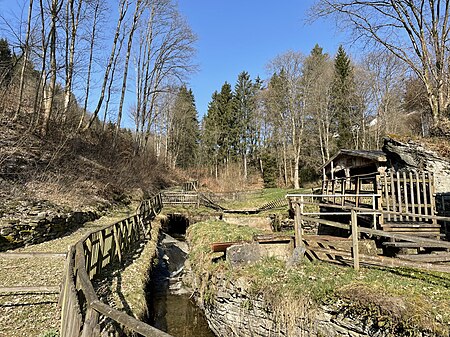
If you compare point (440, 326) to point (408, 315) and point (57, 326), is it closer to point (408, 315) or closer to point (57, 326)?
point (408, 315)

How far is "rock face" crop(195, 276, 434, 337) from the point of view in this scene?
4175 mm

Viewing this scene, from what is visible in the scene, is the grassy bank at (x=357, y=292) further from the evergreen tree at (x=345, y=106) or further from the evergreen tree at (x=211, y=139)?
the evergreen tree at (x=211, y=139)

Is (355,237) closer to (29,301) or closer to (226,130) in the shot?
(29,301)

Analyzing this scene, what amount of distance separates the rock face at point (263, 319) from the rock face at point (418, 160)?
668cm

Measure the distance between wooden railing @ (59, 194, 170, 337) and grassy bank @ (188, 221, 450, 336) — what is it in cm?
275

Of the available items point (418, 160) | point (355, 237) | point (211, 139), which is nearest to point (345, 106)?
point (211, 139)

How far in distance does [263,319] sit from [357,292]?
1882 millimetres

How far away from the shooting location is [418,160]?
9453 millimetres

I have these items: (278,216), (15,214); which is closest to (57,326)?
(15,214)

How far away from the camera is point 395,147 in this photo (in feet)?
33.7

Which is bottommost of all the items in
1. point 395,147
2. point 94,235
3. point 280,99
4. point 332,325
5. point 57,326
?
point 332,325

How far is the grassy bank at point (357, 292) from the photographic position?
3850 millimetres

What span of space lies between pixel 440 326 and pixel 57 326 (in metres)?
5.41

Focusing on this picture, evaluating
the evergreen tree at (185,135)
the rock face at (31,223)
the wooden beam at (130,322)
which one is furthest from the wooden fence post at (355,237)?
the evergreen tree at (185,135)
